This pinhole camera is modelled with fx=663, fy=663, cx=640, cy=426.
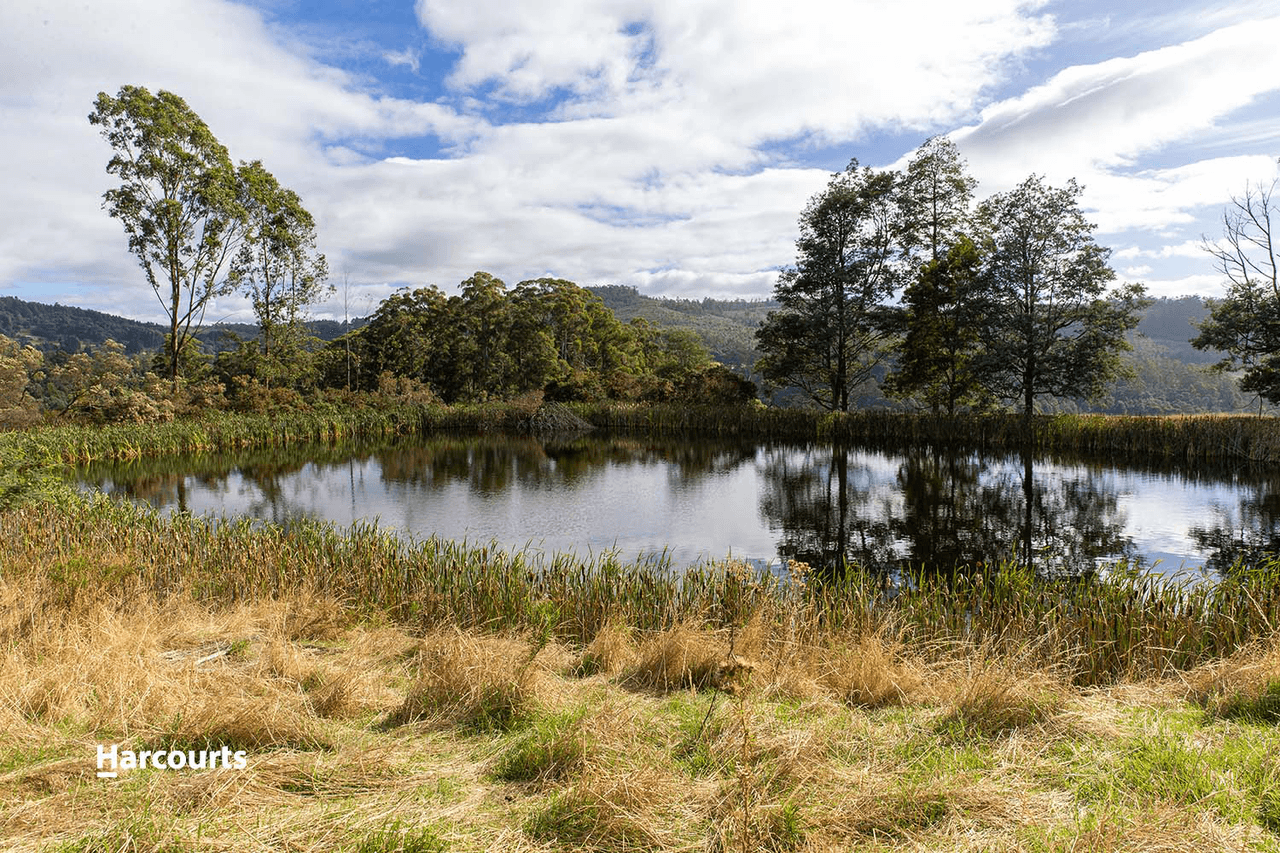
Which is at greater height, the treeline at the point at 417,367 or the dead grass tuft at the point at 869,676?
the treeline at the point at 417,367

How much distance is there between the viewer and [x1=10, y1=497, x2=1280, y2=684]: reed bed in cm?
532

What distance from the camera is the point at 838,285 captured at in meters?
28.8

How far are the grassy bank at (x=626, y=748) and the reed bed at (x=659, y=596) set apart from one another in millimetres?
452

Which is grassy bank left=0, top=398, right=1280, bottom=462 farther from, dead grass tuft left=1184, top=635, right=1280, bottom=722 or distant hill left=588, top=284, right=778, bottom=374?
distant hill left=588, top=284, right=778, bottom=374

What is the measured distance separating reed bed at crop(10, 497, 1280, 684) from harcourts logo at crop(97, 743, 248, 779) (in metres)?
2.46

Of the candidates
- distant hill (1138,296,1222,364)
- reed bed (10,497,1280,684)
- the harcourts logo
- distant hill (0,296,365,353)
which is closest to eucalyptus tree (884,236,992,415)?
reed bed (10,497,1280,684)

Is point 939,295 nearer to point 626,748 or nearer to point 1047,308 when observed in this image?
point 1047,308

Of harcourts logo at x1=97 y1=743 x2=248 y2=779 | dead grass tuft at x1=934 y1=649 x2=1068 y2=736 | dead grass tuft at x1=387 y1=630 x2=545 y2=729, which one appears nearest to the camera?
harcourts logo at x1=97 y1=743 x2=248 y2=779

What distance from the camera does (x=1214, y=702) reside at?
13.0 feet

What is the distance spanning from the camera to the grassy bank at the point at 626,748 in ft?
8.52

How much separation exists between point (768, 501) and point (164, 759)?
12.7 meters

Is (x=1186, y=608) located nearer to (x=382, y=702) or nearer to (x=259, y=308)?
(x=382, y=702)

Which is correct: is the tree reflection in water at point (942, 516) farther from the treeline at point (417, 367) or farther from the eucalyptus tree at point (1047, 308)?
the treeline at point (417, 367)

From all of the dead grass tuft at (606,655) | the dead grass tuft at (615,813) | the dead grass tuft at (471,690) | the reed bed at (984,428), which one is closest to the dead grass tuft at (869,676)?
the dead grass tuft at (606,655)
